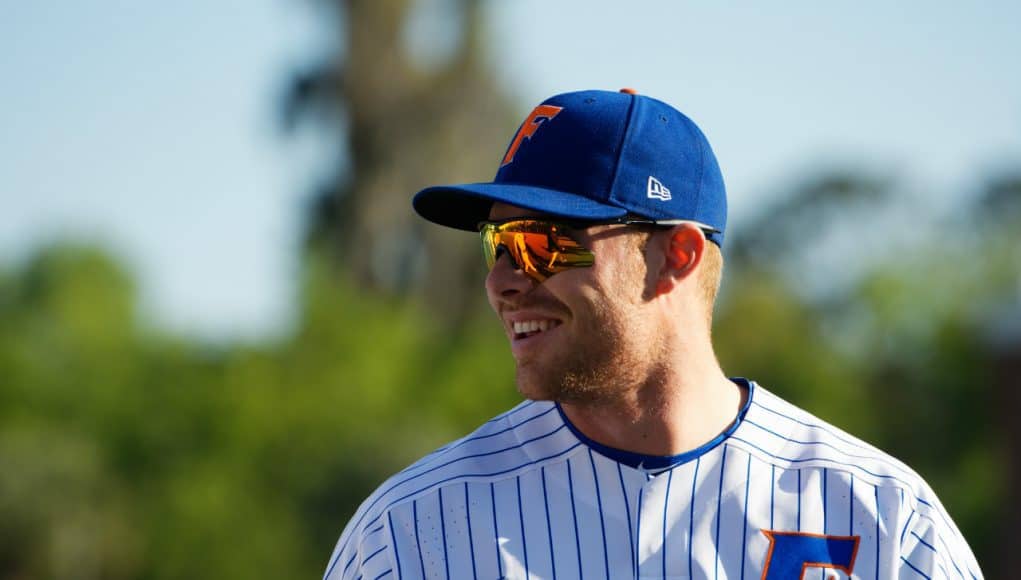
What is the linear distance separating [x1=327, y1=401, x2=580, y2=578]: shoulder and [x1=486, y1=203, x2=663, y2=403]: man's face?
150mm

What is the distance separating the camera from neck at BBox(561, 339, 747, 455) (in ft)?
10.2

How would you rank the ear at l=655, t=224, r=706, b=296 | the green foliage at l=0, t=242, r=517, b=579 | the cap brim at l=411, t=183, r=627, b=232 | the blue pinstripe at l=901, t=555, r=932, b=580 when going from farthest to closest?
the green foliage at l=0, t=242, r=517, b=579 → the ear at l=655, t=224, r=706, b=296 → the cap brim at l=411, t=183, r=627, b=232 → the blue pinstripe at l=901, t=555, r=932, b=580

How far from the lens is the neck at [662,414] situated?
3.11 m

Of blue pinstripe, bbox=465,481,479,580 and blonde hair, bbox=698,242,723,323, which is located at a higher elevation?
blonde hair, bbox=698,242,723,323

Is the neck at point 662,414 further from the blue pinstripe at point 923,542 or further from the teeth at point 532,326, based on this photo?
the blue pinstripe at point 923,542

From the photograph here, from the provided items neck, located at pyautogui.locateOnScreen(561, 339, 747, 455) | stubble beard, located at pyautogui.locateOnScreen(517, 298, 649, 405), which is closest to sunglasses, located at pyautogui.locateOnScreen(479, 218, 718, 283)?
stubble beard, located at pyautogui.locateOnScreen(517, 298, 649, 405)

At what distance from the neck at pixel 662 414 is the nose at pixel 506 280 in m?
0.28

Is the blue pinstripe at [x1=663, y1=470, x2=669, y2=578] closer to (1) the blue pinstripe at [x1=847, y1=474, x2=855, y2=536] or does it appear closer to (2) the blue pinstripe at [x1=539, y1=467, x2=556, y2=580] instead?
(2) the blue pinstripe at [x1=539, y1=467, x2=556, y2=580]

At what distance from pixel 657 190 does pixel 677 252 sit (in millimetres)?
148

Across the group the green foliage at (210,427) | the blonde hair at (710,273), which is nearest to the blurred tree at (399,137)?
Answer: the green foliage at (210,427)

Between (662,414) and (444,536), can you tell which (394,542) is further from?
(662,414)

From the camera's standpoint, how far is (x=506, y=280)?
126 inches

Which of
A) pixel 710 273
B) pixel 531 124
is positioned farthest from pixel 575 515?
pixel 531 124

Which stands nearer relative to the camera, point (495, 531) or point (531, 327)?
point (495, 531)
